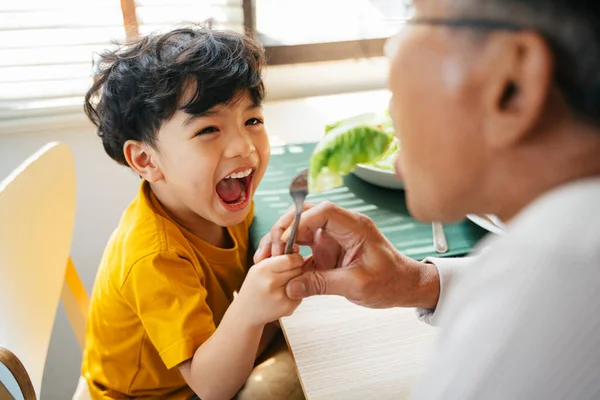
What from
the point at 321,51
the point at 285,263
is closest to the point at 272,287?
the point at 285,263

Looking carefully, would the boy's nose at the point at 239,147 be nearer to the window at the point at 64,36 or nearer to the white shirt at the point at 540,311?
the white shirt at the point at 540,311

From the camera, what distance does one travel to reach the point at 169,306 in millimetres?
827

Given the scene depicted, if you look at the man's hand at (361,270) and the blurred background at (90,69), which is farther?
the blurred background at (90,69)

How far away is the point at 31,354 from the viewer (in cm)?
90

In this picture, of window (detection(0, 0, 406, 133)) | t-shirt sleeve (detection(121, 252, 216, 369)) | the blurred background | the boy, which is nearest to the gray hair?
the boy

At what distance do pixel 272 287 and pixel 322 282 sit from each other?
69 millimetres

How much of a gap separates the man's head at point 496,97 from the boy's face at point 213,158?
498 mm

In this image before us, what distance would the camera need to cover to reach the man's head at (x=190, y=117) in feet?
2.87

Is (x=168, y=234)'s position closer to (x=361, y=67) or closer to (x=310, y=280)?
(x=310, y=280)

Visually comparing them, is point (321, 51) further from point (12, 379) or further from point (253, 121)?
point (12, 379)

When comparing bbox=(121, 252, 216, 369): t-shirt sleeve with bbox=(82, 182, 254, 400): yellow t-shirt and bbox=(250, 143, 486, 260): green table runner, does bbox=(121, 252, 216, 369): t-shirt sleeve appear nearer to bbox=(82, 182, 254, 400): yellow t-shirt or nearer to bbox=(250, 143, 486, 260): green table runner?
bbox=(82, 182, 254, 400): yellow t-shirt

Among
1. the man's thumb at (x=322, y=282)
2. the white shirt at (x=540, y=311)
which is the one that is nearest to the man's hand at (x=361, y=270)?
the man's thumb at (x=322, y=282)

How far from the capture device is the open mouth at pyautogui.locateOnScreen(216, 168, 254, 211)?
954mm

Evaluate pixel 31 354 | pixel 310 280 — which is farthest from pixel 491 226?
pixel 31 354
